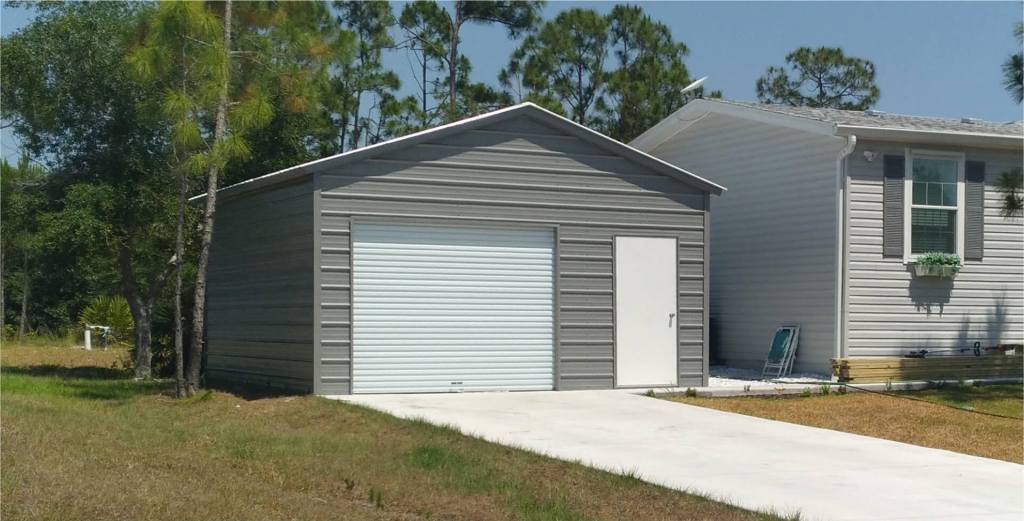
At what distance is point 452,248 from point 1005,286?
919cm

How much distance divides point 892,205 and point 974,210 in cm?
159

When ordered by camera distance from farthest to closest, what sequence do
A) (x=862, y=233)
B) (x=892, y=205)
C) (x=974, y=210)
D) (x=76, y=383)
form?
(x=974, y=210), (x=892, y=205), (x=862, y=233), (x=76, y=383)

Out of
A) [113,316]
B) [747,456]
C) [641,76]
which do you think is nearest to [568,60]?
[641,76]

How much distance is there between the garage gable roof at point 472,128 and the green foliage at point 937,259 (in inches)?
146

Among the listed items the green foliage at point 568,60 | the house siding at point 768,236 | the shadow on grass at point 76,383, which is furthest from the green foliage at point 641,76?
the shadow on grass at point 76,383

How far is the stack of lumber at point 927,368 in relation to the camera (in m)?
15.8

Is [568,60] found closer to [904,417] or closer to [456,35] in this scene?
[456,35]

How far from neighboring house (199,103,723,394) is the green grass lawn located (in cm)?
181

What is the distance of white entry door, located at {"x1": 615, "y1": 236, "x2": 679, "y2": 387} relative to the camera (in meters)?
14.6

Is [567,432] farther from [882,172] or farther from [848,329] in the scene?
[882,172]

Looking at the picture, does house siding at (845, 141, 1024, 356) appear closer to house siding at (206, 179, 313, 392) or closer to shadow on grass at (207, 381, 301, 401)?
house siding at (206, 179, 313, 392)

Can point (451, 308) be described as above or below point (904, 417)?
above

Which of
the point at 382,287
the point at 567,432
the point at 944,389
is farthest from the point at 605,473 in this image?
the point at 944,389

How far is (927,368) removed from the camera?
16.3 metres
